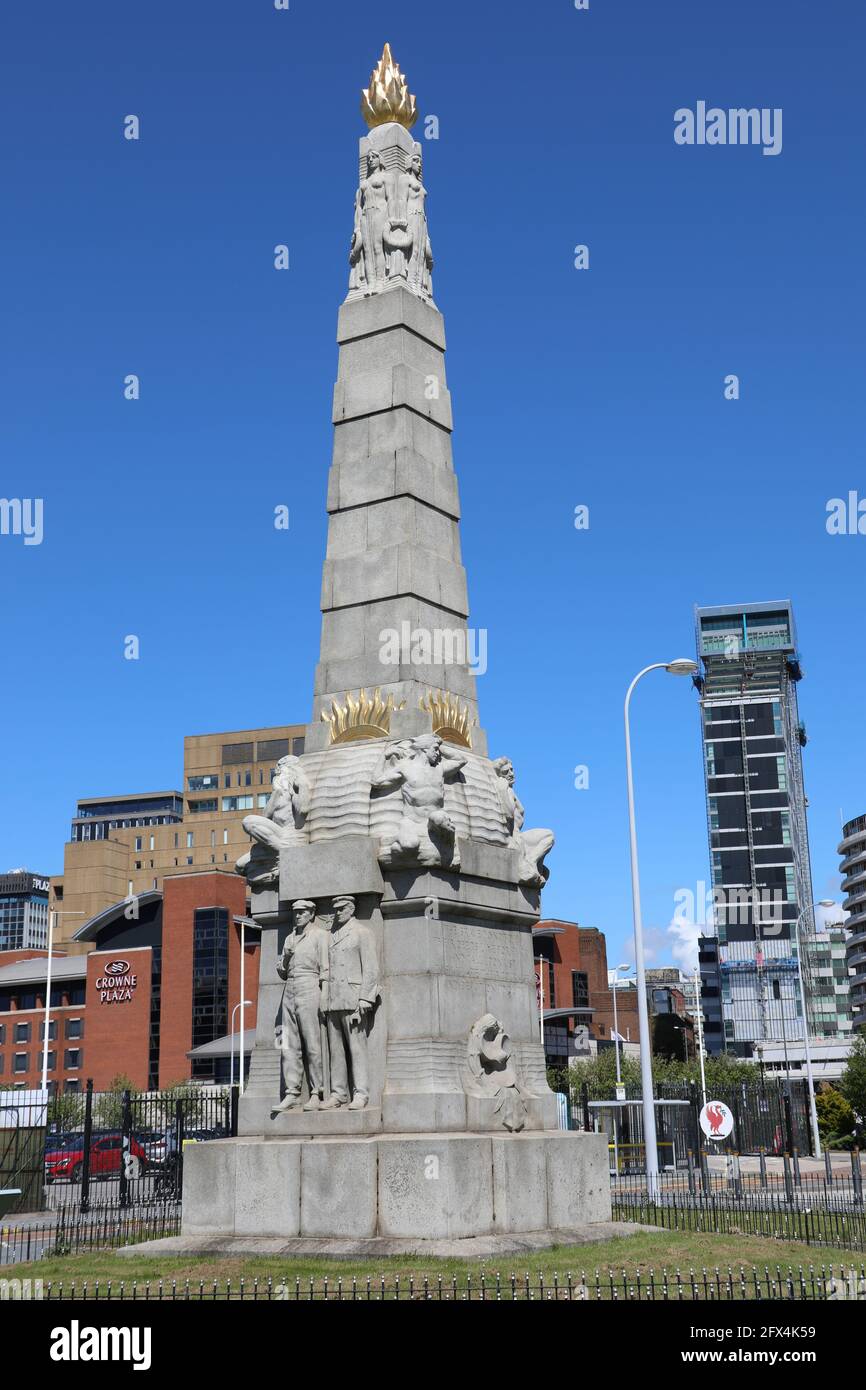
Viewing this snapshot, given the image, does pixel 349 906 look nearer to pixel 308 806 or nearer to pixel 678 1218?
pixel 308 806

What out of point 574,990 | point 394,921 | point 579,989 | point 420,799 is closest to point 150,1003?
point 574,990

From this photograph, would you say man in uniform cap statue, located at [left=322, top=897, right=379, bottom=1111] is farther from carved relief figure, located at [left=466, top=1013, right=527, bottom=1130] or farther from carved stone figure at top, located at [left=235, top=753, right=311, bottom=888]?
carved stone figure at top, located at [left=235, top=753, right=311, bottom=888]

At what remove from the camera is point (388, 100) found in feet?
76.4

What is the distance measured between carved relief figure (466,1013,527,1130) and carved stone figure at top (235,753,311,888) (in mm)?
3465

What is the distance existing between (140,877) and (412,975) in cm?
14517

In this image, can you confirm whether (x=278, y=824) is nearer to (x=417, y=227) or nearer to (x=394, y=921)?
(x=394, y=921)

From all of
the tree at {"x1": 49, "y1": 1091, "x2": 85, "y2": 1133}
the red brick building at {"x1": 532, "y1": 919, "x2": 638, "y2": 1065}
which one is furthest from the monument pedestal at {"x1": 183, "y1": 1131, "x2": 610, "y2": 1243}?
the red brick building at {"x1": 532, "y1": 919, "x2": 638, "y2": 1065}

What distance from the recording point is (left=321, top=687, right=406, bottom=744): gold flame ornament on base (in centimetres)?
1962

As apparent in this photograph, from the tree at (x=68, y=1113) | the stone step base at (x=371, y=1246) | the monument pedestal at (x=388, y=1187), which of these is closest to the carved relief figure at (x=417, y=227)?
the monument pedestal at (x=388, y=1187)

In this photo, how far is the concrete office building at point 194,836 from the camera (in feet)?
493

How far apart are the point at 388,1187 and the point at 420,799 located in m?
4.70

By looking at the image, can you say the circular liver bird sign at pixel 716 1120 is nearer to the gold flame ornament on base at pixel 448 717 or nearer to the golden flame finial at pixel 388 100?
the gold flame ornament on base at pixel 448 717

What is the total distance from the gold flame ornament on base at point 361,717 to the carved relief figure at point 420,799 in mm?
1016
